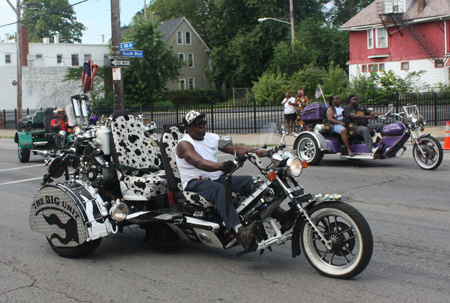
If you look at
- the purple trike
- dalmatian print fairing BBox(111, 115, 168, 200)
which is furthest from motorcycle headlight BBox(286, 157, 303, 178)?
the purple trike

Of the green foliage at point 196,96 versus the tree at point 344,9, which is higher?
the tree at point 344,9

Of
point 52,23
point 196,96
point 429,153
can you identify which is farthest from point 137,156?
point 52,23

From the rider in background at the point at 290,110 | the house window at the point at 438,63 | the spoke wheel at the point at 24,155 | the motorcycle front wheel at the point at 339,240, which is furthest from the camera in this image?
the house window at the point at 438,63

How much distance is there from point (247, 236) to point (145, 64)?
48.7 m

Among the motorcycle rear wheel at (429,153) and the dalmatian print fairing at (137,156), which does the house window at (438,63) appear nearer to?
the motorcycle rear wheel at (429,153)

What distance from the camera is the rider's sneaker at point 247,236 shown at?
4602 mm

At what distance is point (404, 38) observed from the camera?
4253 cm

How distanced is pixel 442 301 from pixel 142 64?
4952cm

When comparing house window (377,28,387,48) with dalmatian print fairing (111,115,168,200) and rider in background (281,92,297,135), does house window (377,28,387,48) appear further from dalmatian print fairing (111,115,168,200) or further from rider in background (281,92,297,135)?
dalmatian print fairing (111,115,168,200)

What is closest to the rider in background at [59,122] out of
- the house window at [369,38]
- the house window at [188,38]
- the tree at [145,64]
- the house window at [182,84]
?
the house window at [369,38]

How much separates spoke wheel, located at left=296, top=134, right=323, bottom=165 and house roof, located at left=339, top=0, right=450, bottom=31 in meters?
32.2

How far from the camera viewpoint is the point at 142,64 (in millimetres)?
51406

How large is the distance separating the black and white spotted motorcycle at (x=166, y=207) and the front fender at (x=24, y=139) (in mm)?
9863

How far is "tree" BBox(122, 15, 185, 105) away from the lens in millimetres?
51469
